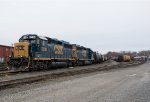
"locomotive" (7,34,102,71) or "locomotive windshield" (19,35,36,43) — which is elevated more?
"locomotive windshield" (19,35,36,43)

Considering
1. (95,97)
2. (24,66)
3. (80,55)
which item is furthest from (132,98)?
(80,55)

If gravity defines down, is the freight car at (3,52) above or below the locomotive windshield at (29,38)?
below

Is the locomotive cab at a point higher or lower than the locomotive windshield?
lower

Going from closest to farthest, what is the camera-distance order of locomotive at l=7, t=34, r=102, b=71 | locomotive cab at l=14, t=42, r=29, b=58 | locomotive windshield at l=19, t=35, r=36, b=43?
locomotive at l=7, t=34, r=102, b=71 < locomotive cab at l=14, t=42, r=29, b=58 < locomotive windshield at l=19, t=35, r=36, b=43

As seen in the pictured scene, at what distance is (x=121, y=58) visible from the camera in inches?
3681

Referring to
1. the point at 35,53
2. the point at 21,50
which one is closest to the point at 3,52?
the point at 21,50

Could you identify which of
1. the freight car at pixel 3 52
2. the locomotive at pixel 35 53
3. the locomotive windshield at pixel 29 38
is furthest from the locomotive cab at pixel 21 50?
the freight car at pixel 3 52

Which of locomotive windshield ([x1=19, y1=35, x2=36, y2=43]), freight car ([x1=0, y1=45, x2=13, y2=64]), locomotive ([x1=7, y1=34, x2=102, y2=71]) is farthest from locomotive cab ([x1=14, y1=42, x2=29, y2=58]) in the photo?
freight car ([x1=0, y1=45, x2=13, y2=64])

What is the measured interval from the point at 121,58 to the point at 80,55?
159 ft

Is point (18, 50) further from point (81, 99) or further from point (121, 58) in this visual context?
point (121, 58)

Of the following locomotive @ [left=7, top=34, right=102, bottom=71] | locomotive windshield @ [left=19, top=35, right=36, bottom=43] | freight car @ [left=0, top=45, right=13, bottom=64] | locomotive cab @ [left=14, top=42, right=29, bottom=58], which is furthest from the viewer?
freight car @ [left=0, top=45, right=13, bottom=64]

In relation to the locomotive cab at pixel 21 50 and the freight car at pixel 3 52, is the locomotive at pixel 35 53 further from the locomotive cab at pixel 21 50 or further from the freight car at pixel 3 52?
the freight car at pixel 3 52

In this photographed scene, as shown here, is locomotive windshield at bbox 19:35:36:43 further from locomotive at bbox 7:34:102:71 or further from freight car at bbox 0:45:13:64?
freight car at bbox 0:45:13:64

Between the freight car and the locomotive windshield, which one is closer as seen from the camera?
the locomotive windshield
